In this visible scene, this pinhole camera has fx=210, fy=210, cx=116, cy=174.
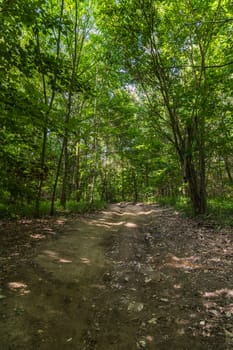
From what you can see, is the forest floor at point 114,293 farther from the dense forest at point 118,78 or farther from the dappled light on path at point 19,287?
the dense forest at point 118,78

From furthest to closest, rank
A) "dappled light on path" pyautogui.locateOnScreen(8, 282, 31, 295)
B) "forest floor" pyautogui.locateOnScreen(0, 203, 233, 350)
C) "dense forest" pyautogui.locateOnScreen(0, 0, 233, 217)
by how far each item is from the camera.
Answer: "dense forest" pyautogui.locateOnScreen(0, 0, 233, 217) → "dappled light on path" pyautogui.locateOnScreen(8, 282, 31, 295) → "forest floor" pyautogui.locateOnScreen(0, 203, 233, 350)

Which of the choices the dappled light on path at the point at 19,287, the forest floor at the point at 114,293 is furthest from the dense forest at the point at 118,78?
the dappled light on path at the point at 19,287

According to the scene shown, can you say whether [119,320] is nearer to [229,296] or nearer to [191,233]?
[229,296]

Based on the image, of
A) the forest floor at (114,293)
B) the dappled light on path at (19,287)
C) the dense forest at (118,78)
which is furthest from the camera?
the dense forest at (118,78)

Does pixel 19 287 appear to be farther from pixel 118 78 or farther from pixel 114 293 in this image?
pixel 118 78

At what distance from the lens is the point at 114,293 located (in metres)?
4.09

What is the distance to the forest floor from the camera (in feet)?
9.46

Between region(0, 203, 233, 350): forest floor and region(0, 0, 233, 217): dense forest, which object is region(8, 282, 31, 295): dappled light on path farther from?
region(0, 0, 233, 217): dense forest

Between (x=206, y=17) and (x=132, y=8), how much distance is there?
10.6 feet

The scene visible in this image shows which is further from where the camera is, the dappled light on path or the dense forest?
the dense forest

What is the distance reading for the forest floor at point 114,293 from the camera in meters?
2.88

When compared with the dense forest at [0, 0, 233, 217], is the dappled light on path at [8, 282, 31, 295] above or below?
below

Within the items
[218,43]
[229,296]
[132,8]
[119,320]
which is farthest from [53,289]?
[218,43]

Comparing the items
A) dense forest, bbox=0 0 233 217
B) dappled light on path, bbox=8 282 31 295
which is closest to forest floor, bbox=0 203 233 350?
dappled light on path, bbox=8 282 31 295
